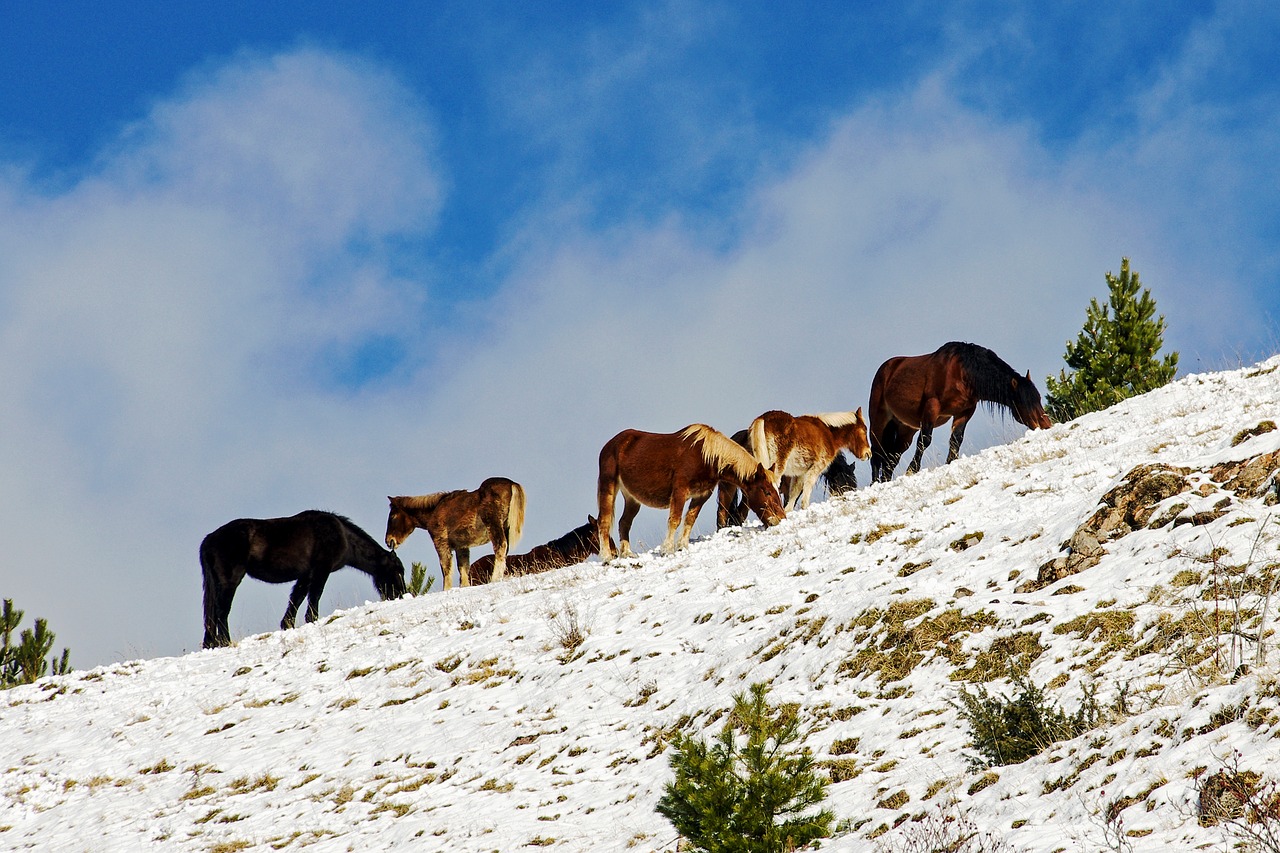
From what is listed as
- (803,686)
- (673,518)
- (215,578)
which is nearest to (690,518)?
(673,518)

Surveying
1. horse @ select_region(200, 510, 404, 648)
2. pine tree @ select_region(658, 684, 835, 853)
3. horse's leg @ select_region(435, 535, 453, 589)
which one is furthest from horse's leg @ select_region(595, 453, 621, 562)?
pine tree @ select_region(658, 684, 835, 853)

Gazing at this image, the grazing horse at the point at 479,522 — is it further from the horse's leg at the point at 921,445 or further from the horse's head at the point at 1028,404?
the horse's head at the point at 1028,404

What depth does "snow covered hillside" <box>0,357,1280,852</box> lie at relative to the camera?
5566 millimetres

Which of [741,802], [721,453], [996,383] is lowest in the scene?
[741,802]

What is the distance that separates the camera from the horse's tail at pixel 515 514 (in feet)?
66.0

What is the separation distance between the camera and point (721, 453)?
16250 mm

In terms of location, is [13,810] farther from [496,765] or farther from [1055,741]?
[1055,741]

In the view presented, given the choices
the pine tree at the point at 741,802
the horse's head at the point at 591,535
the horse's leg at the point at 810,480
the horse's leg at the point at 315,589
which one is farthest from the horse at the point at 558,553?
the pine tree at the point at 741,802

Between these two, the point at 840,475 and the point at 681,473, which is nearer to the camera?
the point at 681,473

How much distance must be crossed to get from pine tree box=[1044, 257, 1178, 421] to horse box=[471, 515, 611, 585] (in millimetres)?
12839

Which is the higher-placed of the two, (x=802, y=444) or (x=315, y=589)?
(x=802, y=444)

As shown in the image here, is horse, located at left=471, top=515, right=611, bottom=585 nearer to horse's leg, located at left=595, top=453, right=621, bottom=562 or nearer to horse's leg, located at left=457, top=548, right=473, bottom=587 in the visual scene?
horse's leg, located at left=457, top=548, right=473, bottom=587

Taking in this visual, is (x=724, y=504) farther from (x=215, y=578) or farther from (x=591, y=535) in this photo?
(x=215, y=578)

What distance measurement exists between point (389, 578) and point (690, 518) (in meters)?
8.71
